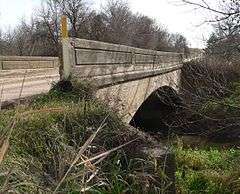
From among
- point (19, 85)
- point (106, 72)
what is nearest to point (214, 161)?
point (106, 72)

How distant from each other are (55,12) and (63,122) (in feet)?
143

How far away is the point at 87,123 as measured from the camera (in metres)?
5.34

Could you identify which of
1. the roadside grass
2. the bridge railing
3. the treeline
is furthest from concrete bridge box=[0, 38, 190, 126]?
A: the treeline

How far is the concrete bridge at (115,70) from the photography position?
8141 millimetres

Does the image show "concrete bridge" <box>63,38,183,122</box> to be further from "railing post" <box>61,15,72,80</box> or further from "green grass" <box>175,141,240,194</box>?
"green grass" <box>175,141,240,194</box>

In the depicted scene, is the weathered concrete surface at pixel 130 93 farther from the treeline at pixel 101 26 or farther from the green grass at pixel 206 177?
the treeline at pixel 101 26

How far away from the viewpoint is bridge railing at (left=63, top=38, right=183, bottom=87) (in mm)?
8109

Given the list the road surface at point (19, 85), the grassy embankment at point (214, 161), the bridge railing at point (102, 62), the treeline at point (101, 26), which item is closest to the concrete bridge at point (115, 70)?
the bridge railing at point (102, 62)

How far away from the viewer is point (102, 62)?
32.1ft

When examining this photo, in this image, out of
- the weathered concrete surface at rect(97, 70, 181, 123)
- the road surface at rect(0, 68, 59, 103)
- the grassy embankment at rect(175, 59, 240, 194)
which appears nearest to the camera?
the road surface at rect(0, 68, 59, 103)

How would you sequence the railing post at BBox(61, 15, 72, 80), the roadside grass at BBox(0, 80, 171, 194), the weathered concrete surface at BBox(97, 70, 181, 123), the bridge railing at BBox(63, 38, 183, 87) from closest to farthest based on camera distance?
the roadside grass at BBox(0, 80, 171, 194), the railing post at BBox(61, 15, 72, 80), the bridge railing at BBox(63, 38, 183, 87), the weathered concrete surface at BBox(97, 70, 181, 123)

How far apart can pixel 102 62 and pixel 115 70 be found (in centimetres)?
128

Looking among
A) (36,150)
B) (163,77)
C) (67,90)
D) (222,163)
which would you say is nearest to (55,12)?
(163,77)

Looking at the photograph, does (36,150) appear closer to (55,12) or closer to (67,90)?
(67,90)
